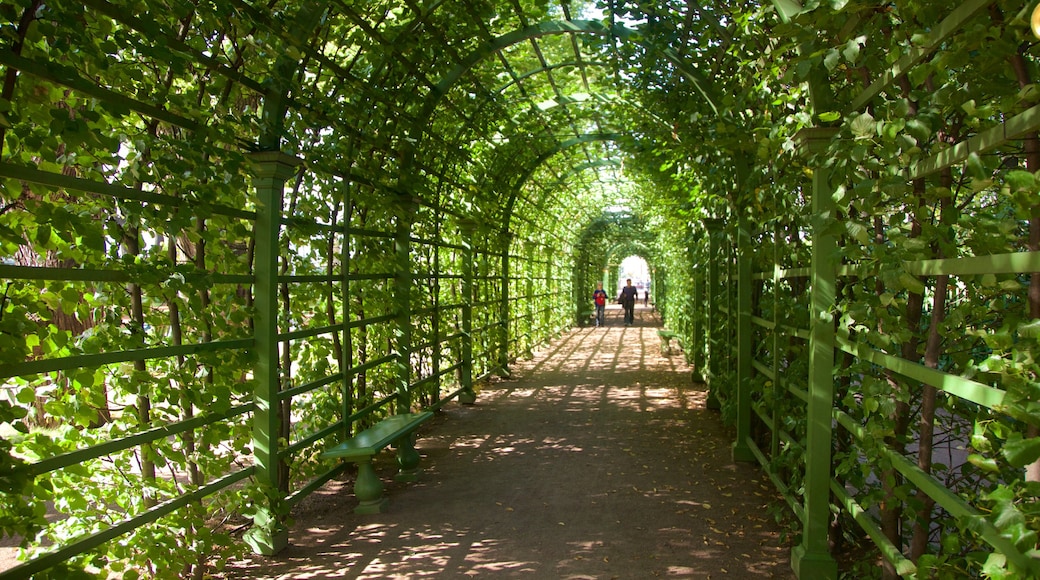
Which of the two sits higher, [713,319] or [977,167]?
[977,167]

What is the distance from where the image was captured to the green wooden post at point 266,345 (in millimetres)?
3514

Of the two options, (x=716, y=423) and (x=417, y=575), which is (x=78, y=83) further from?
(x=716, y=423)

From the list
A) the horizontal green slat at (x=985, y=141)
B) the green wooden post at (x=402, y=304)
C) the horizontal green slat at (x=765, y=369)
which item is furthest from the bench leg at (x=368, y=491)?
the horizontal green slat at (x=985, y=141)

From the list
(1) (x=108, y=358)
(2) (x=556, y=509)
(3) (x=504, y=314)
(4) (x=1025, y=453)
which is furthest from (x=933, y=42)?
(3) (x=504, y=314)

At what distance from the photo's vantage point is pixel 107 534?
8.38 feet

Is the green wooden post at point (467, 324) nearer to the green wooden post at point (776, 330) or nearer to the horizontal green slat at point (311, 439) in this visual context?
the horizontal green slat at point (311, 439)

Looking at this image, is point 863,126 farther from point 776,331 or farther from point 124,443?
Answer: point 124,443

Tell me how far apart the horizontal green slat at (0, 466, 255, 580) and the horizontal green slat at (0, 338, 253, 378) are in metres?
0.60

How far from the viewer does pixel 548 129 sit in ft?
30.8

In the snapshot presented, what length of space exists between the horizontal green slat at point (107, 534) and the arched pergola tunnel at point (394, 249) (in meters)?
0.01

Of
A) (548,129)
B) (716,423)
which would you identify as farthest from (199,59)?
(548,129)

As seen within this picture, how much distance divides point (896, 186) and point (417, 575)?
2.65m

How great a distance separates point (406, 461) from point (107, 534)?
8.60 feet

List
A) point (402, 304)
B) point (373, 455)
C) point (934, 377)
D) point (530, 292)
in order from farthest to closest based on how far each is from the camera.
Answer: point (530, 292) < point (402, 304) < point (373, 455) < point (934, 377)
